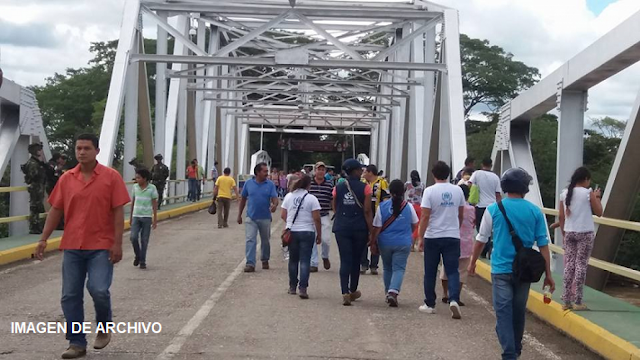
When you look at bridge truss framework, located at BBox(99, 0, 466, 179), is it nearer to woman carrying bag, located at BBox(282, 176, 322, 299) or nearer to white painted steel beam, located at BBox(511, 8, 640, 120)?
white painted steel beam, located at BBox(511, 8, 640, 120)

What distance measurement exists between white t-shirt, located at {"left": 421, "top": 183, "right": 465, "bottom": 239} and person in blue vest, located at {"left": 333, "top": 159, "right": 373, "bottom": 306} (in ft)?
2.73

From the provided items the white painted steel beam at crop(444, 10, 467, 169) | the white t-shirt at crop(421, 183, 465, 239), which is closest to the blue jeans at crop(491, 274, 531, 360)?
the white t-shirt at crop(421, 183, 465, 239)

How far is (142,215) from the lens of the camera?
12.4 meters

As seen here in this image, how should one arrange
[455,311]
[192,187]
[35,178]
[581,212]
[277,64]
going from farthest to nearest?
[192,187] → [277,64] → [35,178] → [455,311] → [581,212]

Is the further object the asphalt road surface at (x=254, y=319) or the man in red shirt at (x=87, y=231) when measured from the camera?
the asphalt road surface at (x=254, y=319)

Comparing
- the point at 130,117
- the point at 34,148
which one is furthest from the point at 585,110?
the point at 130,117

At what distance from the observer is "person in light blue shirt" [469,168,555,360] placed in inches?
252

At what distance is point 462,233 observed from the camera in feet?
34.7

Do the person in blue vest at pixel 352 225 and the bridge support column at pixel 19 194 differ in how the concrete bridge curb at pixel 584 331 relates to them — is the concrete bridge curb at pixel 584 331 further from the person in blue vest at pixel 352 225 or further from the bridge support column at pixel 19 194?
the bridge support column at pixel 19 194

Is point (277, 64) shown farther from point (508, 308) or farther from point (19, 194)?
point (508, 308)

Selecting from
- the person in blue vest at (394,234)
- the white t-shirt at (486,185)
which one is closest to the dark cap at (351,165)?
the person in blue vest at (394,234)

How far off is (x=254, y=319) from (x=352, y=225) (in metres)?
1.83

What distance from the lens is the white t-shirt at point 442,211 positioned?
9062 millimetres

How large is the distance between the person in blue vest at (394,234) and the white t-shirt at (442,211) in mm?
573
